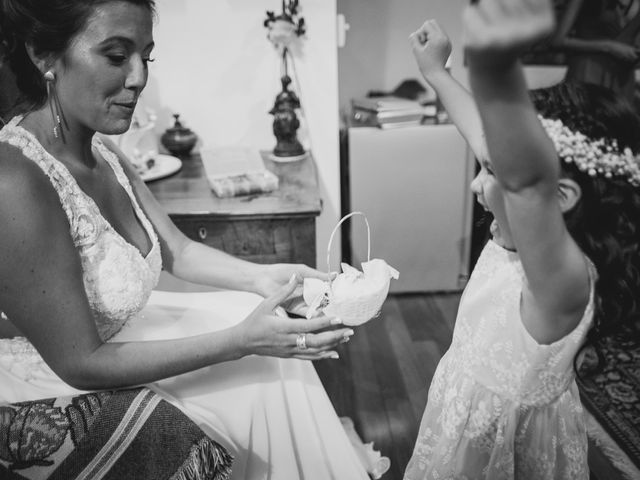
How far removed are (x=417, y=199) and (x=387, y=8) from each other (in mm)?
1036

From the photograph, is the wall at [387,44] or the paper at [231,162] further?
the wall at [387,44]

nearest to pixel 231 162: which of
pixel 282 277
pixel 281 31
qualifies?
pixel 281 31

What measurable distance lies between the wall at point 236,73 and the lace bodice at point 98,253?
3.89 feet

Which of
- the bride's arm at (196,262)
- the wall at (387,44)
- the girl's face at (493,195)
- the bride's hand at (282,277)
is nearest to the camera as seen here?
the girl's face at (493,195)

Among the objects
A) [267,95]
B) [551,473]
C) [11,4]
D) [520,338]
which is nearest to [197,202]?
[267,95]

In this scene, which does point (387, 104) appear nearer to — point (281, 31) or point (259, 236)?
point (281, 31)

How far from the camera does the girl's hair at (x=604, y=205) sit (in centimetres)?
103

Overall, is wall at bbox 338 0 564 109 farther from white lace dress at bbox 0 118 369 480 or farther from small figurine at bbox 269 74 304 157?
white lace dress at bbox 0 118 369 480

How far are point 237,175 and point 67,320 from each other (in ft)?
3.19

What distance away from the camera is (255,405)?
116 centimetres

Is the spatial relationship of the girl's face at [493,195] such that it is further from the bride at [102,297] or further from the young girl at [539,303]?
the bride at [102,297]

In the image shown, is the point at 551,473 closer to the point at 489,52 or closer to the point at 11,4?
the point at 489,52

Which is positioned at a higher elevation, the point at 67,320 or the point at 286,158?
the point at 67,320

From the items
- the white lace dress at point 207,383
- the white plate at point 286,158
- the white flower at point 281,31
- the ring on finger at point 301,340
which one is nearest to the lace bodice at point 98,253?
the white lace dress at point 207,383
